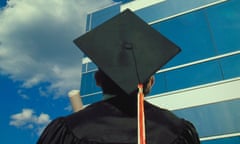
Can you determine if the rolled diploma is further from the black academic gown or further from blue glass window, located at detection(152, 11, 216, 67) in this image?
blue glass window, located at detection(152, 11, 216, 67)

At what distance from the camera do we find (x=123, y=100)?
2041 mm

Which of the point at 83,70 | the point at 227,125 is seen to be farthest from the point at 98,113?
the point at 83,70

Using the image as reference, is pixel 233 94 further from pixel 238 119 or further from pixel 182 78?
pixel 182 78

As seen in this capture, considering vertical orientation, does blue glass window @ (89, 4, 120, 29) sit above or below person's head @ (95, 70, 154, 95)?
above

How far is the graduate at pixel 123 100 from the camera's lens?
1.85m

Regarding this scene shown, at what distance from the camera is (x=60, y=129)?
6.23 feet

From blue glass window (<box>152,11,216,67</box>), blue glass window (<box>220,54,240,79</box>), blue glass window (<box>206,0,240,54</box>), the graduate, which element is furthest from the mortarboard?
blue glass window (<box>152,11,216,67</box>)

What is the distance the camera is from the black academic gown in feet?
6.03

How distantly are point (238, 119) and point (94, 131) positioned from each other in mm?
7820

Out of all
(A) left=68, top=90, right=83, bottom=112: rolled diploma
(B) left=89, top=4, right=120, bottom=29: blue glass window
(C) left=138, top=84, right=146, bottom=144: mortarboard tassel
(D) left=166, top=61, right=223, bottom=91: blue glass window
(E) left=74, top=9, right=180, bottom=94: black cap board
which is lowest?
(C) left=138, top=84, right=146, bottom=144: mortarboard tassel

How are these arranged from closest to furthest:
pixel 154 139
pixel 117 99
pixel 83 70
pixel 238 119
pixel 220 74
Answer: pixel 154 139 → pixel 117 99 → pixel 238 119 → pixel 220 74 → pixel 83 70

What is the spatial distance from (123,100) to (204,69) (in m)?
8.83

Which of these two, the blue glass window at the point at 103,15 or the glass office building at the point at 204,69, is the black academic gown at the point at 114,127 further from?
the blue glass window at the point at 103,15

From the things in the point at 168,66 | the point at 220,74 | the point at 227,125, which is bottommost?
the point at 227,125
